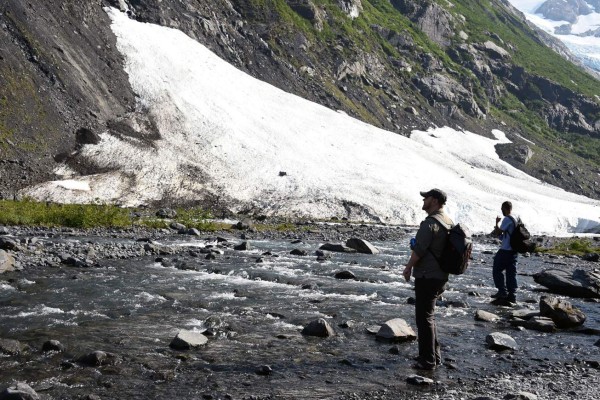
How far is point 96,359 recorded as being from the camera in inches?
381

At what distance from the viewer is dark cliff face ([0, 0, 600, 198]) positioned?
5022 cm

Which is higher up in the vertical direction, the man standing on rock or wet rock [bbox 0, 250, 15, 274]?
the man standing on rock

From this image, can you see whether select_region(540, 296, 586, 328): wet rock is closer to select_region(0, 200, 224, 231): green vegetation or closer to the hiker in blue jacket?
the hiker in blue jacket

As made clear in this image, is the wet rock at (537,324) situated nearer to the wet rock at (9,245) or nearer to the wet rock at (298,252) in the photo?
the wet rock at (298,252)

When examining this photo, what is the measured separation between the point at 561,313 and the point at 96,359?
1150cm

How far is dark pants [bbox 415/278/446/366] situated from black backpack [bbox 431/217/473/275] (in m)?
0.41

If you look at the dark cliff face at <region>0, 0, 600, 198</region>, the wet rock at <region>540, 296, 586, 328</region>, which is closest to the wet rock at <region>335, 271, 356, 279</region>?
the wet rock at <region>540, 296, 586, 328</region>

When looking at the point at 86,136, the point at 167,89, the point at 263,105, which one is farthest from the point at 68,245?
the point at 263,105

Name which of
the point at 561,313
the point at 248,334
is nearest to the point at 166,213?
the point at 248,334

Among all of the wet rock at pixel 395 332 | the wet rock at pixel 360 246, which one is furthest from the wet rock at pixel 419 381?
the wet rock at pixel 360 246

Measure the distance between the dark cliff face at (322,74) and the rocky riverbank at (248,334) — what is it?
1089 inches

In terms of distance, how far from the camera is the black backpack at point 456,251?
9.98 meters

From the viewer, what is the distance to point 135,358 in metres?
10.1

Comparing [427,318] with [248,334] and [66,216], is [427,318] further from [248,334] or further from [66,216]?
[66,216]
